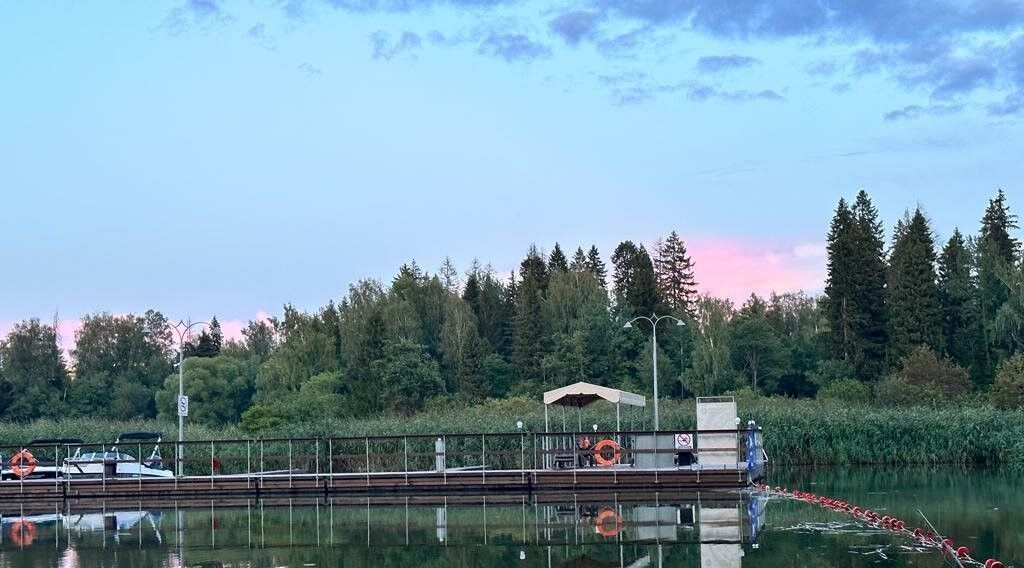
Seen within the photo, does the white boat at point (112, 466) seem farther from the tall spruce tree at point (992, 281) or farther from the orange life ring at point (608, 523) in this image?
the tall spruce tree at point (992, 281)

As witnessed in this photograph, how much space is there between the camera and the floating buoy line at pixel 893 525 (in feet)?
67.5

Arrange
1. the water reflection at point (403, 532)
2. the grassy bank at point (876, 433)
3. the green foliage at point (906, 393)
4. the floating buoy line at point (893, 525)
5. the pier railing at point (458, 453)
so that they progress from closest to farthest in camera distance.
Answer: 1. the floating buoy line at point (893, 525)
2. the water reflection at point (403, 532)
3. the pier railing at point (458, 453)
4. the grassy bank at point (876, 433)
5. the green foliage at point (906, 393)

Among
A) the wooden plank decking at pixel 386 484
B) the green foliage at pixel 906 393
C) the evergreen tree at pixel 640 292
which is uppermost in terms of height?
the evergreen tree at pixel 640 292

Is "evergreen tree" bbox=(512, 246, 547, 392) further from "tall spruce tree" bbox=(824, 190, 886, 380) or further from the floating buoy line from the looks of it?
the floating buoy line

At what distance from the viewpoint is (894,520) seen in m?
25.8

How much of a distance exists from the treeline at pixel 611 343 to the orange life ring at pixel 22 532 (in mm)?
43988

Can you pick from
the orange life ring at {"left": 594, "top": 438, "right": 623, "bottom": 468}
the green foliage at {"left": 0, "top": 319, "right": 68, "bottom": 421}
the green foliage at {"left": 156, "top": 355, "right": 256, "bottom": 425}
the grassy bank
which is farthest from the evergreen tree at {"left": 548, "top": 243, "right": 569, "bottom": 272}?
the orange life ring at {"left": 594, "top": 438, "right": 623, "bottom": 468}

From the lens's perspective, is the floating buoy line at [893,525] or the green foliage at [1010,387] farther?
the green foliage at [1010,387]

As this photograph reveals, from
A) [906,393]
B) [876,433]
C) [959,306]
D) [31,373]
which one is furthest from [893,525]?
[31,373]

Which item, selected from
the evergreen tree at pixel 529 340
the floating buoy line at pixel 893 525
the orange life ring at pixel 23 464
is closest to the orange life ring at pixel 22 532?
the orange life ring at pixel 23 464

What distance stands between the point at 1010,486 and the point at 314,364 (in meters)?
66.7

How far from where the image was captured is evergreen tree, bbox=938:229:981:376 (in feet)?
272

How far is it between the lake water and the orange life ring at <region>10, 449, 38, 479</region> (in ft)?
17.5

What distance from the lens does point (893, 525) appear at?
25453 millimetres
